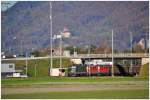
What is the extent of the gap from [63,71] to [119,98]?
4461cm

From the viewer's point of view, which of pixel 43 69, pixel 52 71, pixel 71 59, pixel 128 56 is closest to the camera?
pixel 52 71

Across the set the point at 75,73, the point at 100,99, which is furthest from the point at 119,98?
the point at 75,73

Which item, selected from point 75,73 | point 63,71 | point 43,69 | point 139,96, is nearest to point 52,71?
point 63,71

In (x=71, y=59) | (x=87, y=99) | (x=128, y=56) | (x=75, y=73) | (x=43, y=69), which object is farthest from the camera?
(x=71, y=59)

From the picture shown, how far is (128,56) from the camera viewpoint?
91.5m

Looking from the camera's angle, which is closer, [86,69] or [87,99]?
[87,99]

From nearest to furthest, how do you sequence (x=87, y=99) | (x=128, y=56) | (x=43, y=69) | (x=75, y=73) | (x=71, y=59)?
(x=87, y=99)
(x=75, y=73)
(x=43, y=69)
(x=128, y=56)
(x=71, y=59)

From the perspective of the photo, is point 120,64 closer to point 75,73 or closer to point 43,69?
point 43,69

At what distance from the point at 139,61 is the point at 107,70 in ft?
65.6

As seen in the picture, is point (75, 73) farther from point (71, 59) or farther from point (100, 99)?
point (100, 99)

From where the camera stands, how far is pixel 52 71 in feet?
214

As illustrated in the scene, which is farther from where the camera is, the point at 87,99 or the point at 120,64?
the point at 120,64

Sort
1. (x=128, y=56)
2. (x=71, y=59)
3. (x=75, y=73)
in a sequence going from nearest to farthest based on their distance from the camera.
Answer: (x=75, y=73)
(x=128, y=56)
(x=71, y=59)

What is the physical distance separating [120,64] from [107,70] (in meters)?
19.9
